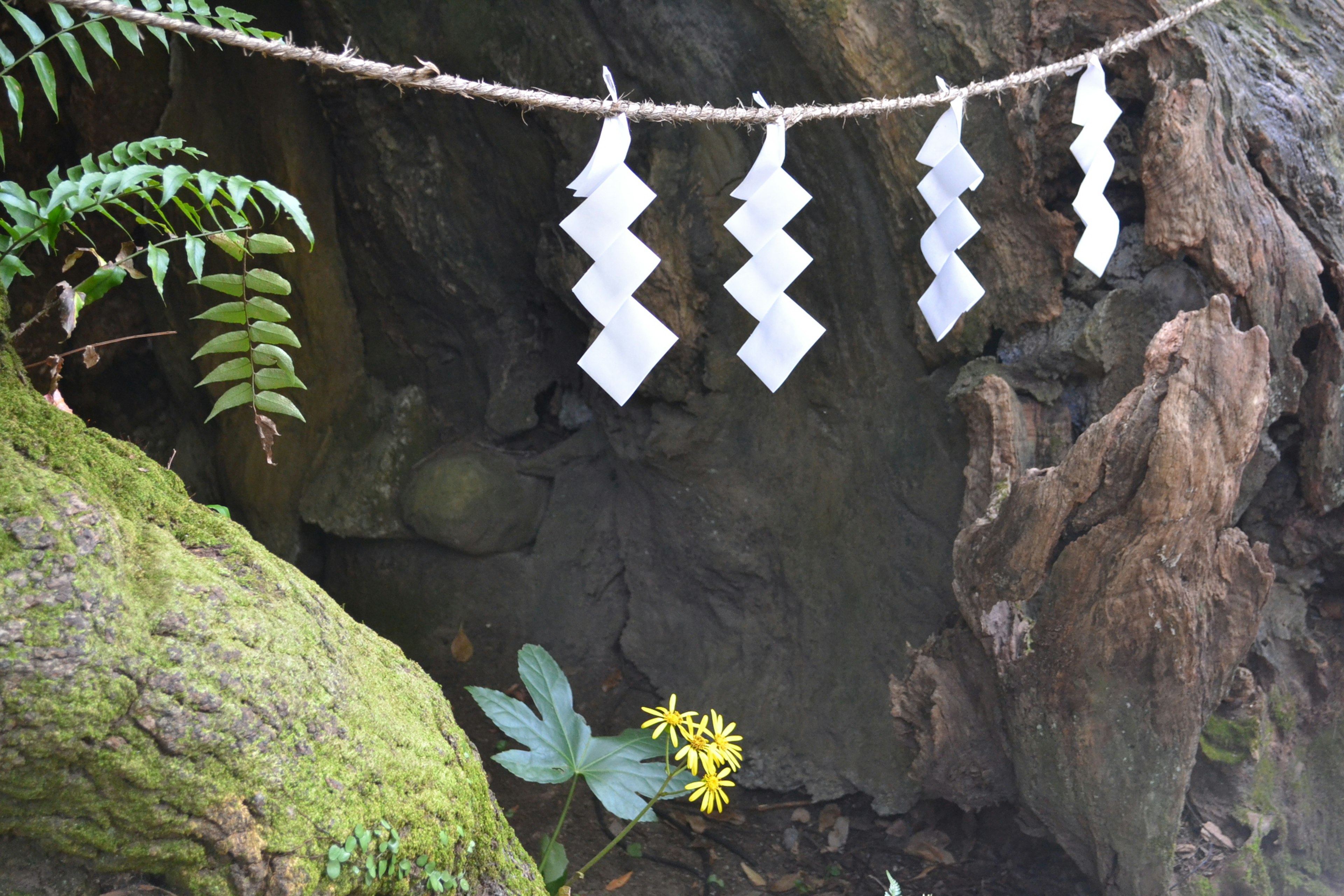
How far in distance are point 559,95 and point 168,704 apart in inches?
47.9

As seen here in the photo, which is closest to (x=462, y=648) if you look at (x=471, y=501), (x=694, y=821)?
(x=471, y=501)

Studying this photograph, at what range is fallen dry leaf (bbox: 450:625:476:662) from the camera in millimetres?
3436

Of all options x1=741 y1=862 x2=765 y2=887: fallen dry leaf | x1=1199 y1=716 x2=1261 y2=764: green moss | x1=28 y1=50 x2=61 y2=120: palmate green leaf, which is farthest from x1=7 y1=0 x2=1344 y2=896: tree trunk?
x1=28 y1=50 x2=61 y2=120: palmate green leaf

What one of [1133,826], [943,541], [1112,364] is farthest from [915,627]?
[1112,364]

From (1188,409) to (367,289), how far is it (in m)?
2.82

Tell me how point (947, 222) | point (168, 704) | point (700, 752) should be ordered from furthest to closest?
point (947, 222)
point (700, 752)
point (168, 704)

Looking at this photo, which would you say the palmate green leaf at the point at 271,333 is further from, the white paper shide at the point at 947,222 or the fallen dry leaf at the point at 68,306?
the white paper shide at the point at 947,222

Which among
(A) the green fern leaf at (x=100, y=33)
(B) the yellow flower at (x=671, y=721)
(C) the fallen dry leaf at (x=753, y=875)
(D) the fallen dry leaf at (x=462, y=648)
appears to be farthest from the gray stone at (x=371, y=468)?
(A) the green fern leaf at (x=100, y=33)

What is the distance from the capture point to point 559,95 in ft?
5.47

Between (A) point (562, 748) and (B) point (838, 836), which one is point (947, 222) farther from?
(B) point (838, 836)

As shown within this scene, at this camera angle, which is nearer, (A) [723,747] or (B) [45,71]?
(B) [45,71]

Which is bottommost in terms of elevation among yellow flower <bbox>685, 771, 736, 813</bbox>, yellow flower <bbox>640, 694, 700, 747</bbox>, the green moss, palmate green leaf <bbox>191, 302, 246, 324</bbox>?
the green moss

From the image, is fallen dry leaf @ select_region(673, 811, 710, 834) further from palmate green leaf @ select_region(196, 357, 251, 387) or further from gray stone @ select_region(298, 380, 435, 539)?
palmate green leaf @ select_region(196, 357, 251, 387)

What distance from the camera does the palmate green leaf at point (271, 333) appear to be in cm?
143
